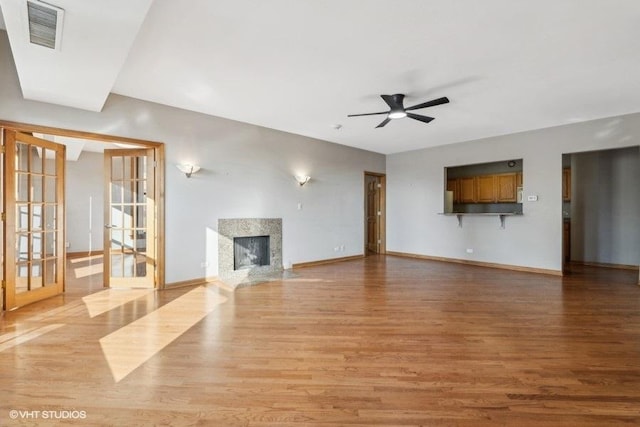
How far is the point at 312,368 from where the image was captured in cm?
227

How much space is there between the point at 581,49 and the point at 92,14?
422 centimetres


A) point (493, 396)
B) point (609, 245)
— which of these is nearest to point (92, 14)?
point (493, 396)

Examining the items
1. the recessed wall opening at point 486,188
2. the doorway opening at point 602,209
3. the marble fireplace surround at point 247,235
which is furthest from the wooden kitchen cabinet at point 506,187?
the marble fireplace surround at point 247,235

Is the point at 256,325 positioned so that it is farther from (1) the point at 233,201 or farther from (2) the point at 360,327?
(1) the point at 233,201

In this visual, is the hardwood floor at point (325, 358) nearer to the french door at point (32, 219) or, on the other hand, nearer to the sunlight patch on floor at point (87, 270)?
the french door at point (32, 219)

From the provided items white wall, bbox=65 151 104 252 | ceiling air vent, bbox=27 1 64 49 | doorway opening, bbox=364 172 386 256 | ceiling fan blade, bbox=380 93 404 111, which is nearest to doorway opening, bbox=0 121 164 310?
ceiling air vent, bbox=27 1 64 49

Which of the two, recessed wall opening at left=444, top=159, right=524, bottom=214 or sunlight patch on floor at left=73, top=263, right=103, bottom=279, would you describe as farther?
recessed wall opening at left=444, top=159, right=524, bottom=214

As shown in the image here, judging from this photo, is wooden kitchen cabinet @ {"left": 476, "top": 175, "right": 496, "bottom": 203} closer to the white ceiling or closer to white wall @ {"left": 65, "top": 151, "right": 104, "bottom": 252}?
the white ceiling

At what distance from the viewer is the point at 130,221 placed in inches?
185

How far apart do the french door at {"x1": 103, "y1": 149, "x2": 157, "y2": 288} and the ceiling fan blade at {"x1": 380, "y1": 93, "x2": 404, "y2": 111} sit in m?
3.48

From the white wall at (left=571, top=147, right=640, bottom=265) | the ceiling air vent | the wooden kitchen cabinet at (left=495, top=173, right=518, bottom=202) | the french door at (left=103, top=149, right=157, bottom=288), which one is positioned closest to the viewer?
the ceiling air vent

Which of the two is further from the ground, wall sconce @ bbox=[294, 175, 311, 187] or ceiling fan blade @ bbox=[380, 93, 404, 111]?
ceiling fan blade @ bbox=[380, 93, 404, 111]

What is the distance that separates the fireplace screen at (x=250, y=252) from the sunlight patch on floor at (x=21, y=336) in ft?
8.63

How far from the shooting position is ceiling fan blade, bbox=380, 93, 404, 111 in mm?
3824
